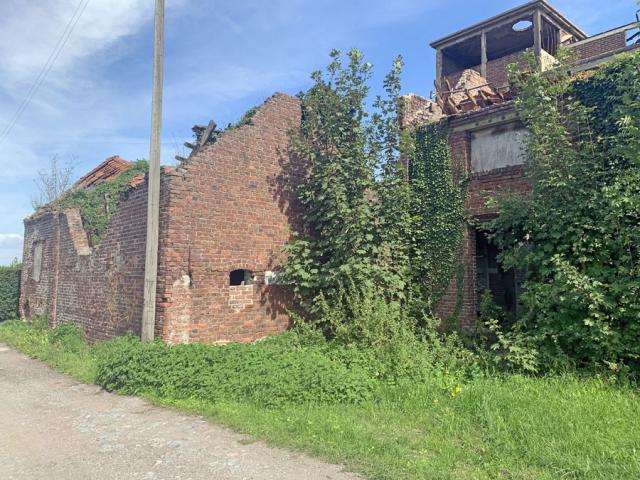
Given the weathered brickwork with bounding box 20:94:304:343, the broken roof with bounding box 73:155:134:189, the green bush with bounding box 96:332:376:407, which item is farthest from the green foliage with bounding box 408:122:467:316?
the broken roof with bounding box 73:155:134:189

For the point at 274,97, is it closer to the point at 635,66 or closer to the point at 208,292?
the point at 208,292

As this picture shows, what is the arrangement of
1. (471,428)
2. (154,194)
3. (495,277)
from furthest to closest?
(495,277) → (154,194) → (471,428)

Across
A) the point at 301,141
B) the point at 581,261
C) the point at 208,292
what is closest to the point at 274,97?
the point at 301,141

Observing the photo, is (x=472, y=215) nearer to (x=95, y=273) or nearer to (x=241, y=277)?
(x=241, y=277)

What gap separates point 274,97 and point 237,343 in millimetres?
5429

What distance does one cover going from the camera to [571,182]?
7590mm

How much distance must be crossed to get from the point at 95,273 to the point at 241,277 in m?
3.90

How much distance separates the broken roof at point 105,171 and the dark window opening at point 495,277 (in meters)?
10.7

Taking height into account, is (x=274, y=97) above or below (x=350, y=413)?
above

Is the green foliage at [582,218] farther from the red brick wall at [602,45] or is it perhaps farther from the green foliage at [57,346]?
the red brick wall at [602,45]

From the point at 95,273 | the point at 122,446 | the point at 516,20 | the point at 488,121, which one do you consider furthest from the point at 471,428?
the point at 516,20

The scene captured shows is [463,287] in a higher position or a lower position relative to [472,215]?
lower

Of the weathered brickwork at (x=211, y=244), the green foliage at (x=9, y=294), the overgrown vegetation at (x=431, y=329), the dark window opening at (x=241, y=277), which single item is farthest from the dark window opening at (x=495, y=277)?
the green foliage at (x=9, y=294)

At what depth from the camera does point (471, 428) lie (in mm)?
5277
